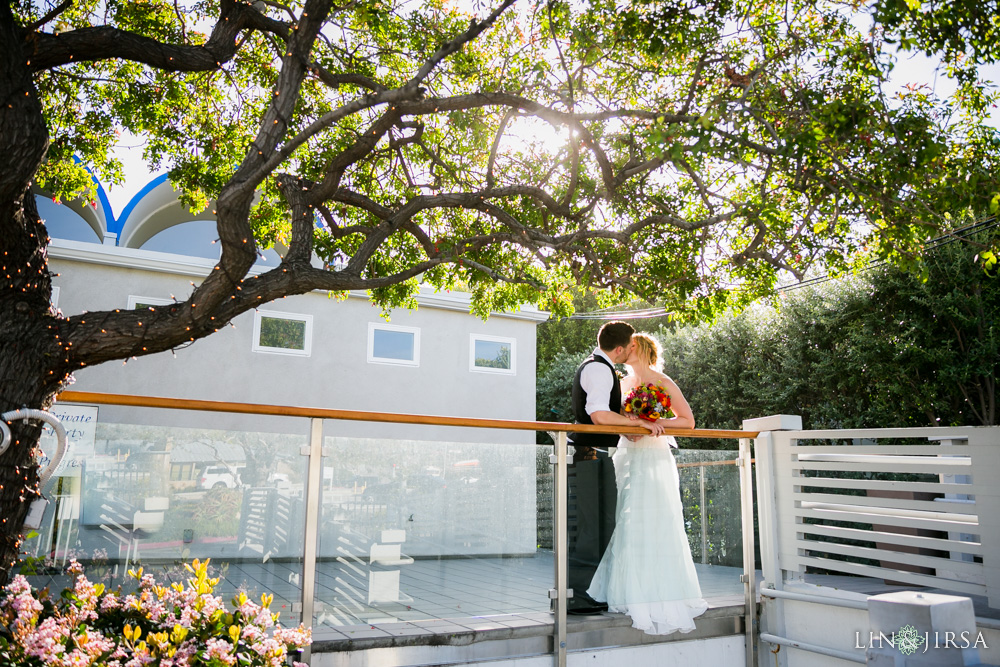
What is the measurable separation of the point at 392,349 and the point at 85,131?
21.1 feet

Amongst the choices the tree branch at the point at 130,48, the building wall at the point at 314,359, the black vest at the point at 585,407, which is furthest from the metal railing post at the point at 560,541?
the building wall at the point at 314,359

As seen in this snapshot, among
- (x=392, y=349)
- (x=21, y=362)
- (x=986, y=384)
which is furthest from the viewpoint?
(x=392, y=349)

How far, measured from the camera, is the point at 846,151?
15.1 feet

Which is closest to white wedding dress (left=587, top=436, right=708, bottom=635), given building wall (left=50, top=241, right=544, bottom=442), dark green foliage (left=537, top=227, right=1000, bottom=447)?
dark green foliage (left=537, top=227, right=1000, bottom=447)

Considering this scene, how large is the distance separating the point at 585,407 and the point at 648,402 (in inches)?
18.1

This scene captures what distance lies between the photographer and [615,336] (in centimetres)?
524

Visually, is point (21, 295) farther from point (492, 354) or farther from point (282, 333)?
point (492, 354)

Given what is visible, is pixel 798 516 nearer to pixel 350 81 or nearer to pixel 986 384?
pixel 350 81

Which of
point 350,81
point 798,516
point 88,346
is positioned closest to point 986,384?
point 798,516

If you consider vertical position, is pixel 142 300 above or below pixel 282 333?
above

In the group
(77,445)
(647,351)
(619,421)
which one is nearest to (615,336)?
(647,351)

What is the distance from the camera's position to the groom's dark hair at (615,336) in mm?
5238

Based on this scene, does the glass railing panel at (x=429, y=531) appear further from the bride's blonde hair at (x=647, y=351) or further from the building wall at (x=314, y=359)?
the building wall at (x=314, y=359)

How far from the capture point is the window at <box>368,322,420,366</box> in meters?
12.1
